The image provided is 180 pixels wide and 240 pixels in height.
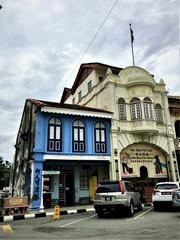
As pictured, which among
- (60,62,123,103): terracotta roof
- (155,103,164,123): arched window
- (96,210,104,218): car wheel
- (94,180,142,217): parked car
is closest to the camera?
(94,180,142,217): parked car

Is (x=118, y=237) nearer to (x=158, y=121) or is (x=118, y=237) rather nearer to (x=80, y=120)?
(x=80, y=120)

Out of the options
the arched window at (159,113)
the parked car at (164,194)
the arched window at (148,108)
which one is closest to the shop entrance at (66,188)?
the parked car at (164,194)

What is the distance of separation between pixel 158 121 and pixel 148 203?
8.73m

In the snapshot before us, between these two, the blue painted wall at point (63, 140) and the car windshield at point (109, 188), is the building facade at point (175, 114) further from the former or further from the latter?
the car windshield at point (109, 188)

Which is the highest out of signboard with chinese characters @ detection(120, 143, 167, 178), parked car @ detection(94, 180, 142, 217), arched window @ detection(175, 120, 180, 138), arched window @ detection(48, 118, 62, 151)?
arched window @ detection(175, 120, 180, 138)

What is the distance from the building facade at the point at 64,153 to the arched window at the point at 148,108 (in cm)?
387

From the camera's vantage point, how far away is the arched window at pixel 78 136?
19.3 meters

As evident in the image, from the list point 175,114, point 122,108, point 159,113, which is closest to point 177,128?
point 175,114

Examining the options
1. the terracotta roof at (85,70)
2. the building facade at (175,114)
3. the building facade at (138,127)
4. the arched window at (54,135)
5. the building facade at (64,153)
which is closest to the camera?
the building facade at (64,153)

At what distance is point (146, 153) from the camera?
886 inches

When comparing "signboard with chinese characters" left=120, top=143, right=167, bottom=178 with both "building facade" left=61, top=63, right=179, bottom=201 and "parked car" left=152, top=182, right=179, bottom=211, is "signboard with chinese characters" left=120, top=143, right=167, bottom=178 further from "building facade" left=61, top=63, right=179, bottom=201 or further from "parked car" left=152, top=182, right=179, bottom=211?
"parked car" left=152, top=182, right=179, bottom=211

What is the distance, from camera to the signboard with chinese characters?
836 inches

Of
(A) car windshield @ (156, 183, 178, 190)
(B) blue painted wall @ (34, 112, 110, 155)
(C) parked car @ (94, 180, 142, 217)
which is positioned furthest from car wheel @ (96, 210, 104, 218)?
(B) blue painted wall @ (34, 112, 110, 155)

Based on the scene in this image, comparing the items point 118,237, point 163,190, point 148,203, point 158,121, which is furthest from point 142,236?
point 158,121
